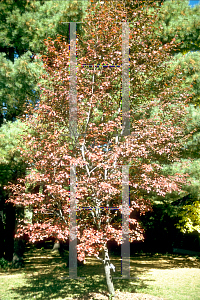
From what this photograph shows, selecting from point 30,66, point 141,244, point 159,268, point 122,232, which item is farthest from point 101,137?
point 141,244

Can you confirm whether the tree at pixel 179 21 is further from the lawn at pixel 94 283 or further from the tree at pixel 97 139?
the lawn at pixel 94 283

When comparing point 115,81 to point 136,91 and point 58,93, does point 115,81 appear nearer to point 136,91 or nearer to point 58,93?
point 136,91

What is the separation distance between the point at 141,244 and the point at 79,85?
1081 cm

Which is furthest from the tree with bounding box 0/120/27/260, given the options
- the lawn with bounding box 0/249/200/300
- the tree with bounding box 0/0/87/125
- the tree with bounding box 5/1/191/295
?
the lawn with bounding box 0/249/200/300

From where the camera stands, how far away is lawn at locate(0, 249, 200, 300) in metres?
5.65

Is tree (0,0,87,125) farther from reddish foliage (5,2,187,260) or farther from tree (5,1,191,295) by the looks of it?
reddish foliage (5,2,187,260)

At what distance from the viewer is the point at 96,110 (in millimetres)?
5594

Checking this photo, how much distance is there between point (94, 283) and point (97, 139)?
4.03 metres

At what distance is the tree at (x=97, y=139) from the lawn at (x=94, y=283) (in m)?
1.08

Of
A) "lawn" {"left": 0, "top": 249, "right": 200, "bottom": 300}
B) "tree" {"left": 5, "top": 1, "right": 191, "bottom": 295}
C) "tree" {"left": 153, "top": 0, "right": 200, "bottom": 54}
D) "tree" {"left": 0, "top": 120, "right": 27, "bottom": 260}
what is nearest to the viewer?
"tree" {"left": 5, "top": 1, "right": 191, "bottom": 295}

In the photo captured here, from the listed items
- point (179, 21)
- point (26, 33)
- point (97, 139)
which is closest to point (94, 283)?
point (97, 139)

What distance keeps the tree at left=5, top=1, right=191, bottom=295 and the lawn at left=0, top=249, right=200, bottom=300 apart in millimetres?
1080

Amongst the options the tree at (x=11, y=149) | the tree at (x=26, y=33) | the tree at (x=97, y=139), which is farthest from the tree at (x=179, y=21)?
the tree at (x=11, y=149)

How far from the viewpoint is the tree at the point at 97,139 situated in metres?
4.66
